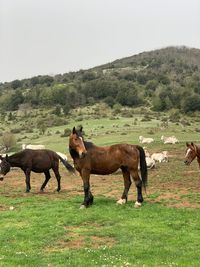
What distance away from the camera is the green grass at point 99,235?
1005cm

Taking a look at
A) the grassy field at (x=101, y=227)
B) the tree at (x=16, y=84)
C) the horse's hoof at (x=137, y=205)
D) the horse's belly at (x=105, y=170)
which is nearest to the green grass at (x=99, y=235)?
the grassy field at (x=101, y=227)

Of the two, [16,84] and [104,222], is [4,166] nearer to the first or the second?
[104,222]

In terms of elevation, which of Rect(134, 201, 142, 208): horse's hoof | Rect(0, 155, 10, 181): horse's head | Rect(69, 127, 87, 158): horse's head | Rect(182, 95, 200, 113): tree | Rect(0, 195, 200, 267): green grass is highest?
Rect(69, 127, 87, 158): horse's head

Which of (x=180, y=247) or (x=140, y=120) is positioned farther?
(x=140, y=120)

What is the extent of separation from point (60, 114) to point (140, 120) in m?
18.9

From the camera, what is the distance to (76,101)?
313 feet

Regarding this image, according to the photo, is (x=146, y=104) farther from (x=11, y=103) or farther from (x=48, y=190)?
(x=48, y=190)

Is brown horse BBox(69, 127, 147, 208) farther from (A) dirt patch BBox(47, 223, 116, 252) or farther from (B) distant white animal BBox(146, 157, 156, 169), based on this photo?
(B) distant white animal BBox(146, 157, 156, 169)

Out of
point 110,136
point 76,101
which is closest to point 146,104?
point 76,101

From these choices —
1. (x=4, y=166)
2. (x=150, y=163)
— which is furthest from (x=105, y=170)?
(x=150, y=163)

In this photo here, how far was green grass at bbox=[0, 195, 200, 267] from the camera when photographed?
10.0 m

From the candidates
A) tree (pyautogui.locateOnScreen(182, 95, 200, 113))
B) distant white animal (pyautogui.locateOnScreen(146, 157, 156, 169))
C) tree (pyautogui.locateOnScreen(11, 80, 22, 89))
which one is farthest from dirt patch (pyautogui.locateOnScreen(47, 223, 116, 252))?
tree (pyautogui.locateOnScreen(11, 80, 22, 89))

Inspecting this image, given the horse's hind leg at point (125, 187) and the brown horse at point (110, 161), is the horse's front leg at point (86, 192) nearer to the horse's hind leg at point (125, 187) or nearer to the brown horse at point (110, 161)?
the brown horse at point (110, 161)

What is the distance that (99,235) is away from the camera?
12117 millimetres
